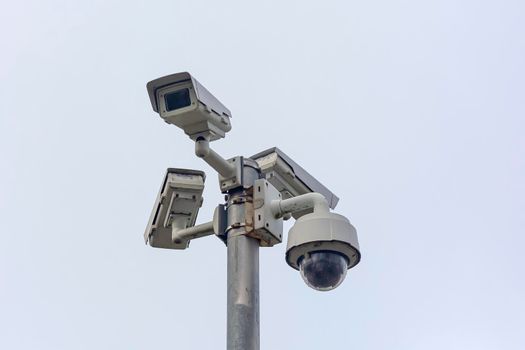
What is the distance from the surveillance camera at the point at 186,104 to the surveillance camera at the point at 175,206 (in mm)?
416

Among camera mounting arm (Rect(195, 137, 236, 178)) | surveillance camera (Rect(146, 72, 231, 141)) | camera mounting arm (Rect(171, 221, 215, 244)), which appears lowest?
camera mounting arm (Rect(171, 221, 215, 244))

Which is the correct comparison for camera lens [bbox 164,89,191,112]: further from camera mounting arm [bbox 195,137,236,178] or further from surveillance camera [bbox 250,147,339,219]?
surveillance camera [bbox 250,147,339,219]

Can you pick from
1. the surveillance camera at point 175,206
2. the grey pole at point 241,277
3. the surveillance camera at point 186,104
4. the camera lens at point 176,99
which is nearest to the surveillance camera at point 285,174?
the grey pole at point 241,277

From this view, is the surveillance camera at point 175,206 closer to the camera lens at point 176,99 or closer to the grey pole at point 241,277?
the grey pole at point 241,277

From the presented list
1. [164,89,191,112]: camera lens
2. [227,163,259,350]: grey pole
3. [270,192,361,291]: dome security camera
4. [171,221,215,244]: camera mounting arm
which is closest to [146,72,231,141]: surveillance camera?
[164,89,191,112]: camera lens

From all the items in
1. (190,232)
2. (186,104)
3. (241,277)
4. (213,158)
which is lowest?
(241,277)

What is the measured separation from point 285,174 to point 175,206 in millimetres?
658

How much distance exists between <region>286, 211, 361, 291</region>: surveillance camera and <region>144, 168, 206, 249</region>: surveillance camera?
72 cm

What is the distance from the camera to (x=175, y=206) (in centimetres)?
559

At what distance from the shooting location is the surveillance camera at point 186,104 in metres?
5.08

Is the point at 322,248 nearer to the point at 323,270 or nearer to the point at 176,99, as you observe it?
the point at 323,270

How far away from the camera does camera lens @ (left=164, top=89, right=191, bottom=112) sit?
16.8 ft

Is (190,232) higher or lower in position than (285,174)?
lower

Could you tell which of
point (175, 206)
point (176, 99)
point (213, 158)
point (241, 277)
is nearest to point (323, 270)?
point (241, 277)
